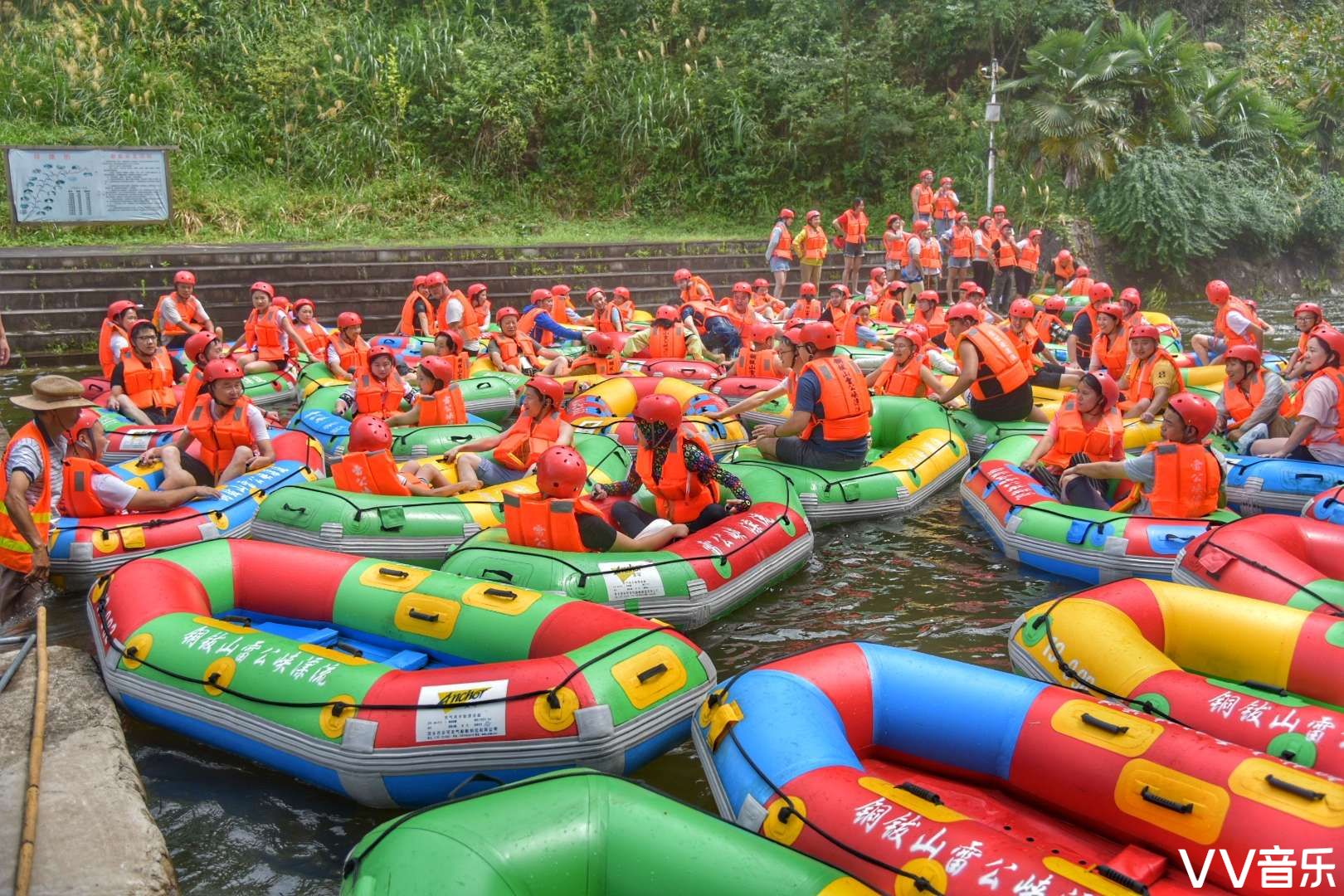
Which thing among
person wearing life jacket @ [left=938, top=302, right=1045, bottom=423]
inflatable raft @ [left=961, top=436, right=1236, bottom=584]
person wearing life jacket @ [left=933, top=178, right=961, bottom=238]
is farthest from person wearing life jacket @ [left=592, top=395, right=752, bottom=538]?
person wearing life jacket @ [left=933, top=178, right=961, bottom=238]

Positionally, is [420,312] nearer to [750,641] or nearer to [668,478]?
[668,478]

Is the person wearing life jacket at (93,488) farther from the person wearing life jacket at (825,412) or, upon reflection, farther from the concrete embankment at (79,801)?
the person wearing life jacket at (825,412)

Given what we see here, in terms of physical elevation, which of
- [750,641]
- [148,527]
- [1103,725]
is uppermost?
[1103,725]

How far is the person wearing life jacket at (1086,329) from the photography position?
12.0 metres

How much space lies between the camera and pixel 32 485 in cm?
586

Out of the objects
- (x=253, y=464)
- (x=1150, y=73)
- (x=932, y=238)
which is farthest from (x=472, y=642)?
(x=1150, y=73)

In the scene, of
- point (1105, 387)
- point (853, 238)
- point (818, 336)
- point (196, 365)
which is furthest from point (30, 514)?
point (853, 238)

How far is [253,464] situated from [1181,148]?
1916cm

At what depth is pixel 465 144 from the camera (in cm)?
2255

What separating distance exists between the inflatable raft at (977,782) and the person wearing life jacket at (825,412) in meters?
3.67

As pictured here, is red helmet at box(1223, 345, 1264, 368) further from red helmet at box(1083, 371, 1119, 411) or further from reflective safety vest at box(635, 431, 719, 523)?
reflective safety vest at box(635, 431, 719, 523)

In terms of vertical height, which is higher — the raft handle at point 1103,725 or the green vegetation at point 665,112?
the green vegetation at point 665,112

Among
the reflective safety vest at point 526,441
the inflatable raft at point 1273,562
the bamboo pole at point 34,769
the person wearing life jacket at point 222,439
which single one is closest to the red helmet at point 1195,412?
the inflatable raft at point 1273,562

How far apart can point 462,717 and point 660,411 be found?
102 inches
